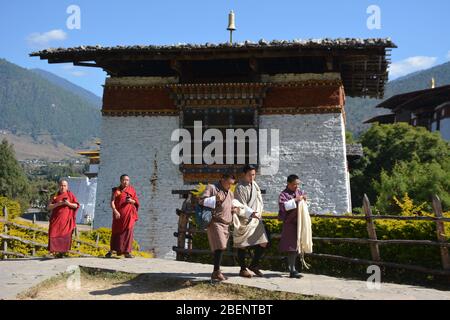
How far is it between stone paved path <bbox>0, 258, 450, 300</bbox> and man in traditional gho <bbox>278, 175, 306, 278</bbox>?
1.36ft

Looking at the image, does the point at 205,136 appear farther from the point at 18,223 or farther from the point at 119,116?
the point at 18,223

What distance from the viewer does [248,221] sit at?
7.44 metres

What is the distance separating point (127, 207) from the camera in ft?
31.7

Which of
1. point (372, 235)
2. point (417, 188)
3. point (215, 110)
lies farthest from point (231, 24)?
point (372, 235)

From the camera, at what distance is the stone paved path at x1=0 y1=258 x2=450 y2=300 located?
6.63 metres

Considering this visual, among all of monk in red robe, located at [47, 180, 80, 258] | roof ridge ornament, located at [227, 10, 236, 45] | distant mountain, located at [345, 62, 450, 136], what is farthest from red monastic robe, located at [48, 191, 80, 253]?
distant mountain, located at [345, 62, 450, 136]

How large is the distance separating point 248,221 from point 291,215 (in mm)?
708

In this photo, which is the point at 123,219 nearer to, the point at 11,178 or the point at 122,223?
the point at 122,223

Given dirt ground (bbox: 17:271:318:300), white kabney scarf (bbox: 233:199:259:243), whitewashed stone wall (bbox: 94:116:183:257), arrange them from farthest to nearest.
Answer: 1. whitewashed stone wall (bbox: 94:116:183:257)
2. white kabney scarf (bbox: 233:199:259:243)
3. dirt ground (bbox: 17:271:318:300)

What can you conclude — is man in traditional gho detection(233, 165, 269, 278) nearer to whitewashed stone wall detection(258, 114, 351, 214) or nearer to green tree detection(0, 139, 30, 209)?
whitewashed stone wall detection(258, 114, 351, 214)

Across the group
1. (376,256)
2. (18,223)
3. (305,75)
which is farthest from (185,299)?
(305,75)

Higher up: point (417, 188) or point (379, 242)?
point (417, 188)

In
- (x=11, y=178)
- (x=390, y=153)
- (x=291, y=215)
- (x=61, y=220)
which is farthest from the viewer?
(x=11, y=178)
